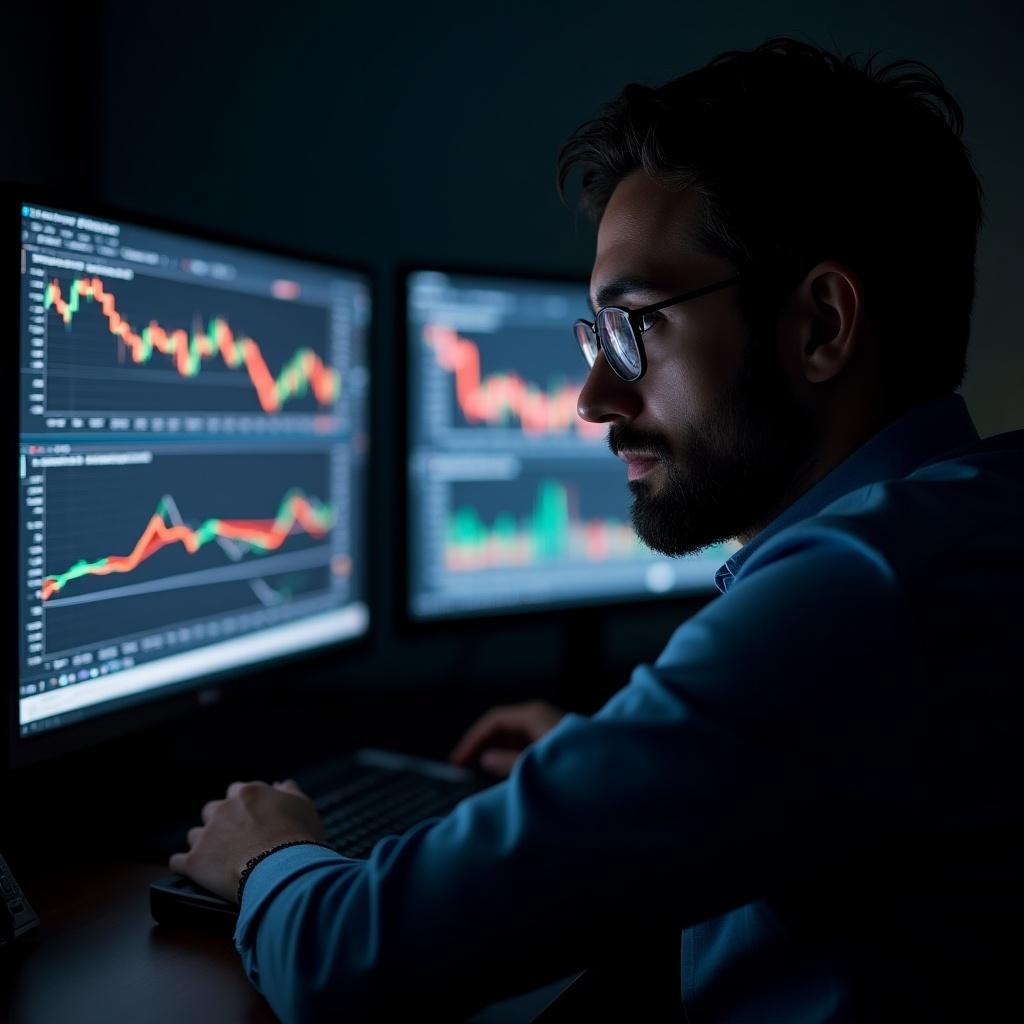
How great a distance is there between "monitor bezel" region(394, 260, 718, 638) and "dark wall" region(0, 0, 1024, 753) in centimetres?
14

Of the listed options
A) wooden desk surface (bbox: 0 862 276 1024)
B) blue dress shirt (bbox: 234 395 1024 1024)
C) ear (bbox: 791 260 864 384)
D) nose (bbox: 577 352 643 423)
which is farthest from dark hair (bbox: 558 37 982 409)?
wooden desk surface (bbox: 0 862 276 1024)

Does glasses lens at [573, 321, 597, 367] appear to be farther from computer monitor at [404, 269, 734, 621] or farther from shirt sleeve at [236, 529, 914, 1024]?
shirt sleeve at [236, 529, 914, 1024]

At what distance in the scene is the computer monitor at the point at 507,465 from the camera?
1407 mm

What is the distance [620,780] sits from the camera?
1.90 feet

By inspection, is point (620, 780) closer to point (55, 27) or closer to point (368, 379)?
point (368, 379)

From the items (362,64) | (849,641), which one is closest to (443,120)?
(362,64)

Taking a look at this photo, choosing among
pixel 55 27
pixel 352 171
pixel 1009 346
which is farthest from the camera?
pixel 352 171

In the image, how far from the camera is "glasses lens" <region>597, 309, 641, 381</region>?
0.92 meters

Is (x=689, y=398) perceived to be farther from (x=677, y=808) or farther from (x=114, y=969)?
(x=114, y=969)

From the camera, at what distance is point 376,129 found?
1.65 meters

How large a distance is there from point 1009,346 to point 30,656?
118cm

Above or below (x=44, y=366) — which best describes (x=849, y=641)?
below

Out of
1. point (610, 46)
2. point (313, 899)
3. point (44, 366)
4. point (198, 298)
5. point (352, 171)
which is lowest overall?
point (313, 899)

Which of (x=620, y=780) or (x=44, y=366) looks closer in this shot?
(x=620, y=780)
